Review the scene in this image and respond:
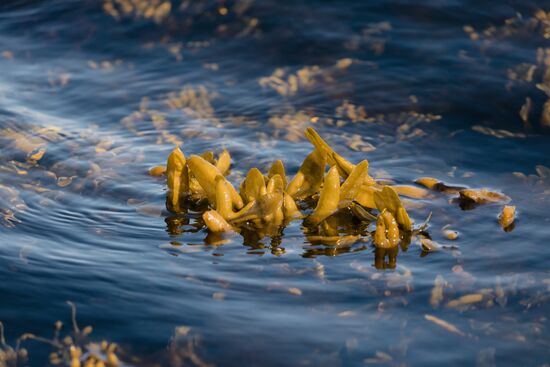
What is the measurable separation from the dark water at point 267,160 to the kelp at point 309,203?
7 cm

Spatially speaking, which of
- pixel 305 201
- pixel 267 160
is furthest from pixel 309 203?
pixel 267 160

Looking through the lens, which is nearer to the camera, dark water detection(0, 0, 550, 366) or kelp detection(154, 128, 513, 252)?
dark water detection(0, 0, 550, 366)

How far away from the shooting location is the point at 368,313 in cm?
233

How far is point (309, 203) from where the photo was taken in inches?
120

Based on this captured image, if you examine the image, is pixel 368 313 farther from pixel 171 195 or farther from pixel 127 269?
pixel 171 195

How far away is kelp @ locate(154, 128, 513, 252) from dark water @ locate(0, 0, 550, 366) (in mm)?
A: 69

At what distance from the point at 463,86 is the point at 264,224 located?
5.87 ft

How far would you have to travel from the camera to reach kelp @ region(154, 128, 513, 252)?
2.76m

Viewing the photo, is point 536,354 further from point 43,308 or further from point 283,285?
point 43,308

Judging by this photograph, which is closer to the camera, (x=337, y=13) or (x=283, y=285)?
(x=283, y=285)

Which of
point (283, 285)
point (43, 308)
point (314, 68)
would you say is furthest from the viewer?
point (314, 68)

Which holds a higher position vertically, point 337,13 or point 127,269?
point 337,13

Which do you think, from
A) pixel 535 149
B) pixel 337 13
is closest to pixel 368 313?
pixel 535 149

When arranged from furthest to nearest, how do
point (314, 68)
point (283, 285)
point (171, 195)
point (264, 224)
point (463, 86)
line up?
1. point (314, 68)
2. point (463, 86)
3. point (171, 195)
4. point (264, 224)
5. point (283, 285)
